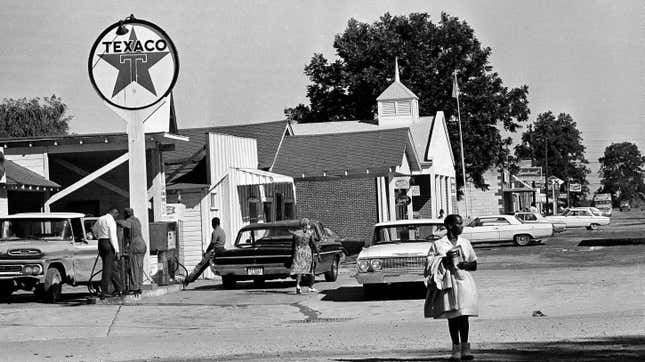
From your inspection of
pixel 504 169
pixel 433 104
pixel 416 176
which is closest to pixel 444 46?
pixel 433 104

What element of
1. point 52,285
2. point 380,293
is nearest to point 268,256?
point 380,293

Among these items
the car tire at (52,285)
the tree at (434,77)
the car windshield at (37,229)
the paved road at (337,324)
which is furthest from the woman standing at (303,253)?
the tree at (434,77)

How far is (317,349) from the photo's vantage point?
12.4 metres

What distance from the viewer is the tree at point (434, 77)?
2894 inches

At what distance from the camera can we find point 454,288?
10.5 m

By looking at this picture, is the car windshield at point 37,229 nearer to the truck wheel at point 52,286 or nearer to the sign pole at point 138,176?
the truck wheel at point 52,286

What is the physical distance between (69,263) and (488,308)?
8.90 metres

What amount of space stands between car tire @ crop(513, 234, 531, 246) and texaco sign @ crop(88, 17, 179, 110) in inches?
1055

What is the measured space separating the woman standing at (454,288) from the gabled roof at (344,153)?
3288 centimetres

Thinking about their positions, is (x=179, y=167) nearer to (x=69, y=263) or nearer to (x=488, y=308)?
(x=69, y=263)

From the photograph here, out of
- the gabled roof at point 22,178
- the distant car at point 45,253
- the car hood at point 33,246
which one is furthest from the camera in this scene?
the gabled roof at point 22,178

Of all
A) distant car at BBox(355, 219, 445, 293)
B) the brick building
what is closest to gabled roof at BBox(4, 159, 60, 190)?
distant car at BBox(355, 219, 445, 293)

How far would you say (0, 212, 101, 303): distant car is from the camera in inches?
785

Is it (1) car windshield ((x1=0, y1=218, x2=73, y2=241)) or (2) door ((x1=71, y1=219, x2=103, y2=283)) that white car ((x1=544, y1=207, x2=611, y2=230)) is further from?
(1) car windshield ((x1=0, y1=218, x2=73, y2=241))
